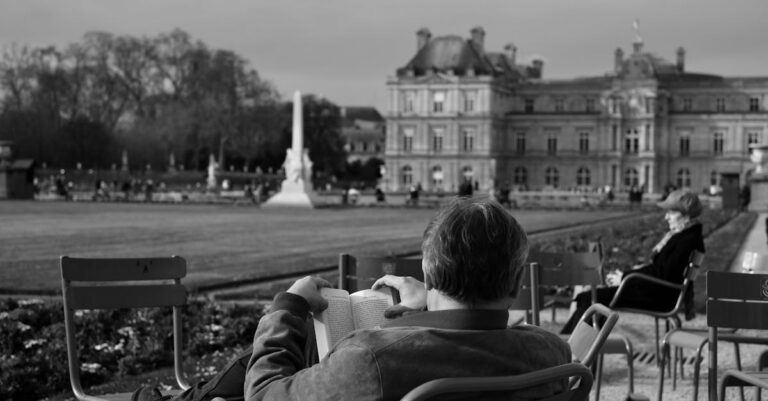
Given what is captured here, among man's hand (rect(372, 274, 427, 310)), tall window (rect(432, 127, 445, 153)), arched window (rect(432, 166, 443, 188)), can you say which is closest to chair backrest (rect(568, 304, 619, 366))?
man's hand (rect(372, 274, 427, 310))

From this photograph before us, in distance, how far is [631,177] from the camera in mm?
85125

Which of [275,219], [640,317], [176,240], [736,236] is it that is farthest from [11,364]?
[275,219]

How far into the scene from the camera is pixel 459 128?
87.1 metres

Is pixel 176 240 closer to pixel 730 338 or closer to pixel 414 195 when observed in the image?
pixel 730 338

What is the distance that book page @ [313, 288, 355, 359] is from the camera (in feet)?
10.2

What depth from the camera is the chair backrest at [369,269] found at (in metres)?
4.87

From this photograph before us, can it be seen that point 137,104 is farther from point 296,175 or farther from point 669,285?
point 669,285

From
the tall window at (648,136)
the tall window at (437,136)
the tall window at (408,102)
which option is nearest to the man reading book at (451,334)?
the tall window at (648,136)

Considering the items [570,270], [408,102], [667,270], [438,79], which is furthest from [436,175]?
[570,270]

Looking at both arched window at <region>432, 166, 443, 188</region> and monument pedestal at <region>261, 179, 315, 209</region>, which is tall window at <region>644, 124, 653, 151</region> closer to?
arched window at <region>432, 166, 443, 188</region>

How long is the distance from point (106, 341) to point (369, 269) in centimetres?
291

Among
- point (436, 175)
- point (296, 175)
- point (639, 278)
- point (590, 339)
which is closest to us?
point (590, 339)

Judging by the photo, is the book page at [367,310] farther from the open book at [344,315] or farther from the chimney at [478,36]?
the chimney at [478,36]

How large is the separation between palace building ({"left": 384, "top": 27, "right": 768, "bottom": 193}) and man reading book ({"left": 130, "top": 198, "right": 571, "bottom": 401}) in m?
81.3
